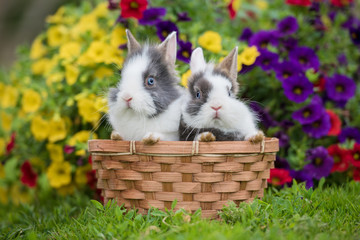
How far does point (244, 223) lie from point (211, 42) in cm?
172

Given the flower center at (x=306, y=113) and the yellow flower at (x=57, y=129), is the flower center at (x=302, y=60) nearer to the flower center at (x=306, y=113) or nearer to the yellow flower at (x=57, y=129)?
the flower center at (x=306, y=113)

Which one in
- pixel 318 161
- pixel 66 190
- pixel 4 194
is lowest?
pixel 4 194

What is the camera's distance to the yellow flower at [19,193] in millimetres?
4332

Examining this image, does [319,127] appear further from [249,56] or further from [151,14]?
[151,14]

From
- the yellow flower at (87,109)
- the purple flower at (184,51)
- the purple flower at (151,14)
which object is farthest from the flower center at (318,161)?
the yellow flower at (87,109)

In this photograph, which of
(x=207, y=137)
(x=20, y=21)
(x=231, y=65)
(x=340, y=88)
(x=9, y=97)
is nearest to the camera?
(x=207, y=137)

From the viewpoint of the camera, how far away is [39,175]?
424 cm

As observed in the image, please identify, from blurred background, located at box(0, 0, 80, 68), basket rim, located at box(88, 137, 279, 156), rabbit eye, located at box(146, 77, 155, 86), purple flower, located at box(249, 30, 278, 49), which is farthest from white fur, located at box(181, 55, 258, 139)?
blurred background, located at box(0, 0, 80, 68)

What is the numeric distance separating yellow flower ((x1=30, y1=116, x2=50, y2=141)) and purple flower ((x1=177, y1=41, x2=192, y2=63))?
1504 mm

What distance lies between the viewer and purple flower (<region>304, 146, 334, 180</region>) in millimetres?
3236

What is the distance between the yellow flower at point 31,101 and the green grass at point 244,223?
1398 mm

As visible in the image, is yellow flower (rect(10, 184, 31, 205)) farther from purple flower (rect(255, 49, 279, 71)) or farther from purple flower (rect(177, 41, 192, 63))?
purple flower (rect(255, 49, 279, 71))

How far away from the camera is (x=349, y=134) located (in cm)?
362

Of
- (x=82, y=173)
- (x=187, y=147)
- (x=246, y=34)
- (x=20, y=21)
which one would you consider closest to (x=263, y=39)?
(x=246, y=34)
